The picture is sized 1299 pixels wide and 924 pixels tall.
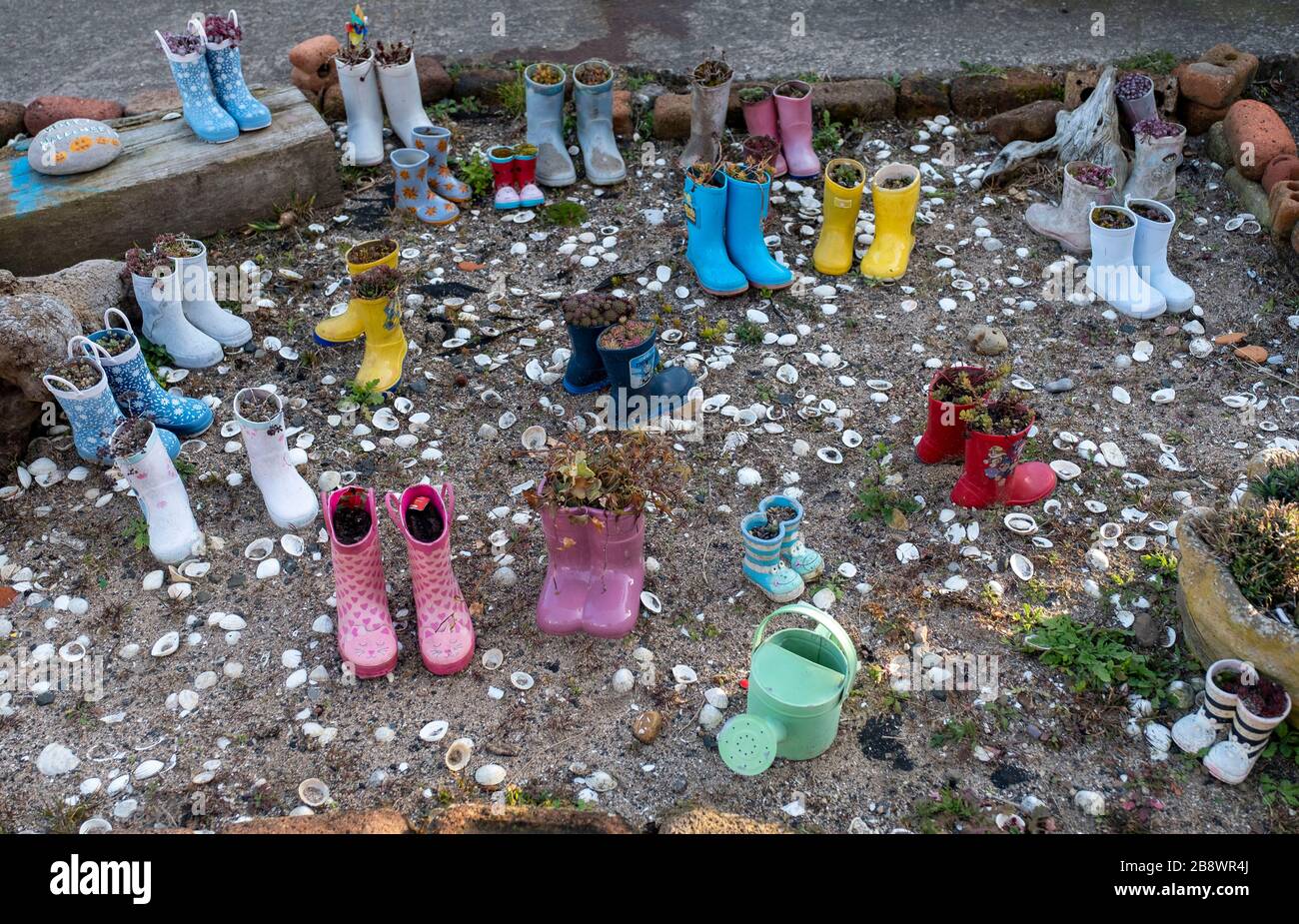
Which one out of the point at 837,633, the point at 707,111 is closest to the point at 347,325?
the point at 707,111

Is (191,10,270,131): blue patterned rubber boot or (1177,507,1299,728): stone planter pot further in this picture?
(191,10,270,131): blue patterned rubber boot

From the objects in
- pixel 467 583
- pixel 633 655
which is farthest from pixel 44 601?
pixel 633 655

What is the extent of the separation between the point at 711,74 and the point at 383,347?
2407 mm

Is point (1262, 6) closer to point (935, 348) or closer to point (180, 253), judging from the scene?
point (935, 348)

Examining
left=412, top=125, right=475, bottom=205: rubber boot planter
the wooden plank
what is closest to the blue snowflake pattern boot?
the wooden plank

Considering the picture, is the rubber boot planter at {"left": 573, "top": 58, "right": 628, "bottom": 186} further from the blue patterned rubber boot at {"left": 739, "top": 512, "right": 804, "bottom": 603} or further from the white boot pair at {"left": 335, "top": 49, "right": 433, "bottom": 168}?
the blue patterned rubber boot at {"left": 739, "top": 512, "right": 804, "bottom": 603}

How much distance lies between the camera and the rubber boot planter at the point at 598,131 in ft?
19.4

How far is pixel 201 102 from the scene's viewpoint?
549 cm

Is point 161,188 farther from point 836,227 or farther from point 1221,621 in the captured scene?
point 1221,621

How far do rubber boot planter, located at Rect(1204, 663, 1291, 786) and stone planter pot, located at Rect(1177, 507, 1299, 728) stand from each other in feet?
0.17

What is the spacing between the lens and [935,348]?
4.96m

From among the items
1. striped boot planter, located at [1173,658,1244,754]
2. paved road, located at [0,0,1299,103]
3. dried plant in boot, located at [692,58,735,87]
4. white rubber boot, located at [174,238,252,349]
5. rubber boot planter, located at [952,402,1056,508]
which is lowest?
striped boot planter, located at [1173,658,1244,754]

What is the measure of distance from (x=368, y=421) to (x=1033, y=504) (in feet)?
8.82

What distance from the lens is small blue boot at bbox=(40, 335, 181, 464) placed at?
4.11m
